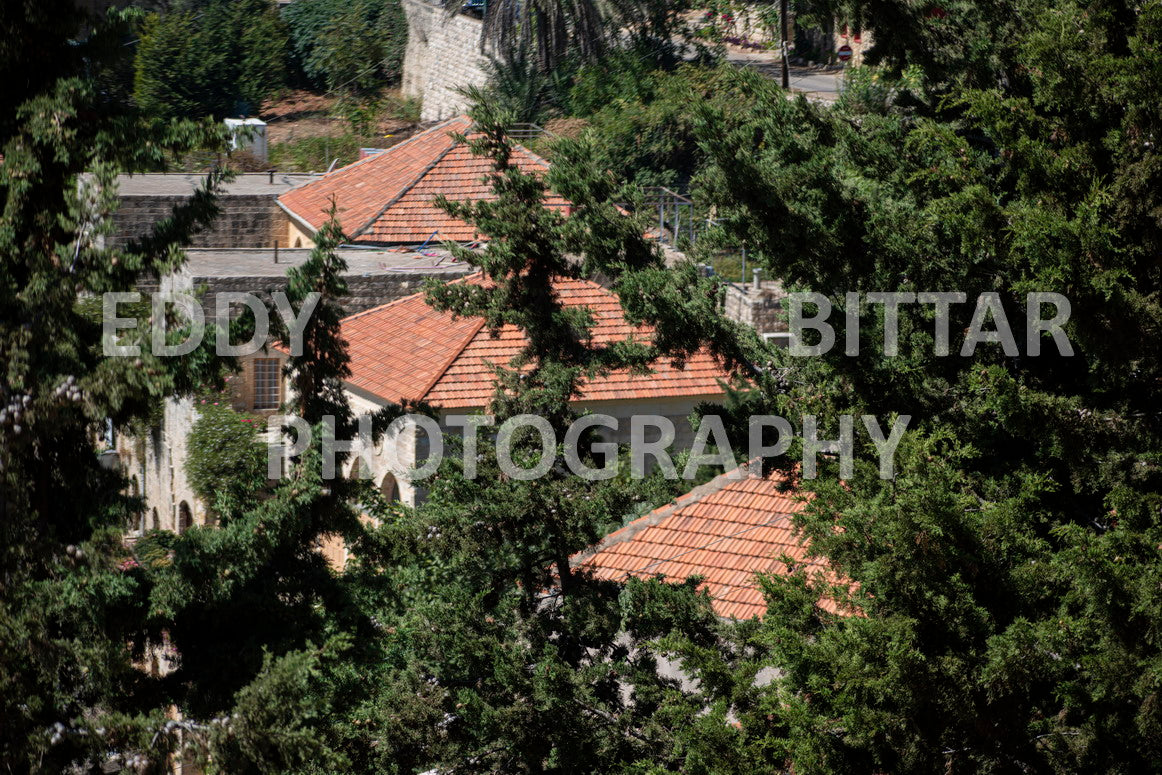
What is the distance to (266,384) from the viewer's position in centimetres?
1788

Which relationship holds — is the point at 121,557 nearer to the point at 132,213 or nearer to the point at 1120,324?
the point at 1120,324

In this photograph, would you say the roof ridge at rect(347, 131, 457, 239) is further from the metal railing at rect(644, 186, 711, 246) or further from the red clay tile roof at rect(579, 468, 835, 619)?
the red clay tile roof at rect(579, 468, 835, 619)

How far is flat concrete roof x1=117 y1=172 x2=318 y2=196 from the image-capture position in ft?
77.4

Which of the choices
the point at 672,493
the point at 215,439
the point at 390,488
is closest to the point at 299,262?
the point at 215,439

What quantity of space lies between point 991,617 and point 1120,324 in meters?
1.83

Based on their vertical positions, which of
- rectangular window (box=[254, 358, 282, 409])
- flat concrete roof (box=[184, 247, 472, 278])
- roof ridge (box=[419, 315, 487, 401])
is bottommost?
rectangular window (box=[254, 358, 282, 409])

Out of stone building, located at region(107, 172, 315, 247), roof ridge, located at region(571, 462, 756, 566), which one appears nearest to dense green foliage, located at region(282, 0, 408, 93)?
stone building, located at region(107, 172, 315, 247)

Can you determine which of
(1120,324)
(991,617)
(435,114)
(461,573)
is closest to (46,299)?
(461,573)

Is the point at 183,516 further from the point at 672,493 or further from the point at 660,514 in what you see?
the point at 672,493

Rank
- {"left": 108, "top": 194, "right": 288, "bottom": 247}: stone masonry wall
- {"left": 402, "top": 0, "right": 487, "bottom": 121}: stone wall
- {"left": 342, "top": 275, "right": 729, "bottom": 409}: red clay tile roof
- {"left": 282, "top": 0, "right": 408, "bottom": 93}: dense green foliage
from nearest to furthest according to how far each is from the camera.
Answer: {"left": 342, "top": 275, "right": 729, "bottom": 409}: red clay tile roof
{"left": 108, "top": 194, "right": 288, "bottom": 247}: stone masonry wall
{"left": 402, "top": 0, "right": 487, "bottom": 121}: stone wall
{"left": 282, "top": 0, "right": 408, "bottom": 93}: dense green foliage

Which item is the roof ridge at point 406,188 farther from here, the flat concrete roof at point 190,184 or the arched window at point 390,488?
the arched window at point 390,488

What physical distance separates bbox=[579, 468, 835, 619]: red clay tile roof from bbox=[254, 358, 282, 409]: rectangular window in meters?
6.36

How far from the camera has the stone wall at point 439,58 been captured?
3441cm

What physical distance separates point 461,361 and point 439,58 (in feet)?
70.9
